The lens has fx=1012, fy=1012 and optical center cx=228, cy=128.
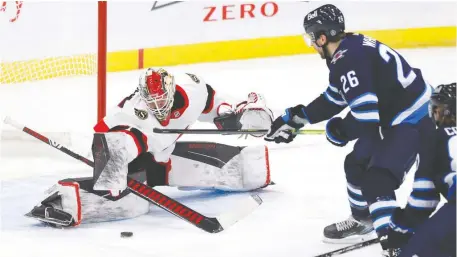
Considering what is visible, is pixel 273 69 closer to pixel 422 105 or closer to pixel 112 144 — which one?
pixel 112 144

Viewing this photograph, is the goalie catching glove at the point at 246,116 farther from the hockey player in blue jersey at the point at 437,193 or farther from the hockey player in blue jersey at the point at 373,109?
the hockey player in blue jersey at the point at 437,193

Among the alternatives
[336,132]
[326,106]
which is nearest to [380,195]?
[336,132]

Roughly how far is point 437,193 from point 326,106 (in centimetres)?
93

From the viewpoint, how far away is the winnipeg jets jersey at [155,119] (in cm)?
376

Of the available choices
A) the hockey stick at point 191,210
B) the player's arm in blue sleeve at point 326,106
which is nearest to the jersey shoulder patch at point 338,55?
the player's arm in blue sleeve at point 326,106

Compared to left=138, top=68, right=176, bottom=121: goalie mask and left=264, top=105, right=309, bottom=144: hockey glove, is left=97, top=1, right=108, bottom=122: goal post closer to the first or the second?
left=138, top=68, right=176, bottom=121: goalie mask

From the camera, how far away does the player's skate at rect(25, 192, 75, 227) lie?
3.65 metres

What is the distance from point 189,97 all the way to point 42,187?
852mm

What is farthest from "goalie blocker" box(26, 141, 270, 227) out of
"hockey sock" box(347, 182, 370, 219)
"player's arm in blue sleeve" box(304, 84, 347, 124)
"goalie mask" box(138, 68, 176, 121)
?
"hockey sock" box(347, 182, 370, 219)

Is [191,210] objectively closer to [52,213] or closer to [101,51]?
[52,213]

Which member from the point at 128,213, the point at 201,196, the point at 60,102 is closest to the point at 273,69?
the point at 60,102

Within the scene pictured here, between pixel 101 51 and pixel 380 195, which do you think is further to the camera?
pixel 101 51

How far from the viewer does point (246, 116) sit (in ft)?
13.5

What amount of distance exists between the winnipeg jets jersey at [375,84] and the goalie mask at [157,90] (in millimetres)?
765
